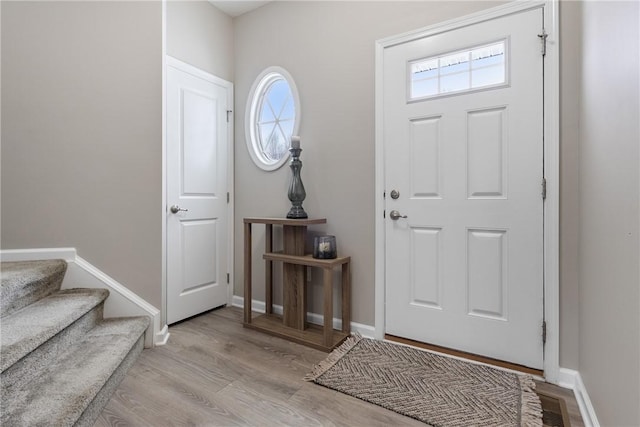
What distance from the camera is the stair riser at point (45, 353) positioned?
49.4 inches

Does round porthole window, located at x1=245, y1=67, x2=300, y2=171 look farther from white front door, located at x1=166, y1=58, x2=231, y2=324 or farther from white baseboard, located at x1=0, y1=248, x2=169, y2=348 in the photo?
white baseboard, located at x1=0, y1=248, x2=169, y2=348

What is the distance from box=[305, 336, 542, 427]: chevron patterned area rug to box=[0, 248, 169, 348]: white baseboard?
3.63 ft

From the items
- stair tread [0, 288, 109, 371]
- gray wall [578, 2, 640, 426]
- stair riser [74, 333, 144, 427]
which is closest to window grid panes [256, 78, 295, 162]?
stair tread [0, 288, 109, 371]

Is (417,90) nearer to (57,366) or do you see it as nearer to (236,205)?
(236,205)

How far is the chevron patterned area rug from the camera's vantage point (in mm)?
1461

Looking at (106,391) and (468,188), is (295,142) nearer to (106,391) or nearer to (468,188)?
(468,188)

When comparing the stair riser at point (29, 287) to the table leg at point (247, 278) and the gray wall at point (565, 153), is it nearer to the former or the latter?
the table leg at point (247, 278)

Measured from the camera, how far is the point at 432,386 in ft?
5.52

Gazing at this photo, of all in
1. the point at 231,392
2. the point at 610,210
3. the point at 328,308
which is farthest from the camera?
the point at 328,308

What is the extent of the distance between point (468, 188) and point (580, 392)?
1157 millimetres

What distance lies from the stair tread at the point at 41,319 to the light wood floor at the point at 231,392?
429 millimetres

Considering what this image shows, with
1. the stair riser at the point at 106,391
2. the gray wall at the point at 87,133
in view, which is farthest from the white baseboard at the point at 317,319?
the stair riser at the point at 106,391

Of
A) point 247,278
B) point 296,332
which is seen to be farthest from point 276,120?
point 296,332

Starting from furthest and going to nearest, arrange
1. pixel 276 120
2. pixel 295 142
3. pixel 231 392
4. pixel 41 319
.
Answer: pixel 276 120 < pixel 295 142 < pixel 231 392 < pixel 41 319
